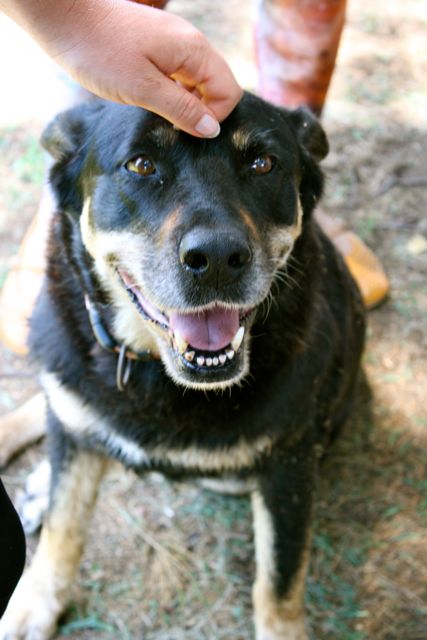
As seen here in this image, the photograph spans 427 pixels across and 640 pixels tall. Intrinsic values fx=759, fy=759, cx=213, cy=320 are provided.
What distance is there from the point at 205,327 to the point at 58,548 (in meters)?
1.06

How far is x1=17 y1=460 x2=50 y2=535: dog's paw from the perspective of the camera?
2.89m

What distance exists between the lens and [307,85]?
3451mm

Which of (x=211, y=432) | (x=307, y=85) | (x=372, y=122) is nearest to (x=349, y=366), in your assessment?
(x=211, y=432)

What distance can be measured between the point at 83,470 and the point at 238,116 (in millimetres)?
1308

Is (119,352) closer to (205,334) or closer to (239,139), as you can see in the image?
(205,334)

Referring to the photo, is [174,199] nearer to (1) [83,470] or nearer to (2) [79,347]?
(2) [79,347]

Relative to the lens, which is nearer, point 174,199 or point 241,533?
point 174,199

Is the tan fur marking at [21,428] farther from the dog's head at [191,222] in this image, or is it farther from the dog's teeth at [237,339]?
the dog's teeth at [237,339]

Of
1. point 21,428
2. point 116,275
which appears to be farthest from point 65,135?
point 21,428

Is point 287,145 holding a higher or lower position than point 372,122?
higher

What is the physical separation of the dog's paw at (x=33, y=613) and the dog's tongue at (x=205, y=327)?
1134 mm

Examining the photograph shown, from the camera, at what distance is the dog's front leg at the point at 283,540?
245 cm

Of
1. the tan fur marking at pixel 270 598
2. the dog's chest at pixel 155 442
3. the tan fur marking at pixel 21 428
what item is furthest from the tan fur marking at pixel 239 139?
the tan fur marking at pixel 21 428

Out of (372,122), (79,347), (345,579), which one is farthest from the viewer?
(372,122)
